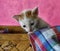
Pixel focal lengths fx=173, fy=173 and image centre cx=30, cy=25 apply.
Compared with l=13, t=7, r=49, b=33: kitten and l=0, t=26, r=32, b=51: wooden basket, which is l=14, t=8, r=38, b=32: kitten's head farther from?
l=0, t=26, r=32, b=51: wooden basket

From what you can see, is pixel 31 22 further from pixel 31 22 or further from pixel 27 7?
pixel 27 7

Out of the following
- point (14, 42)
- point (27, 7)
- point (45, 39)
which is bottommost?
point (14, 42)

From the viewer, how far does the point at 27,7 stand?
1.57 m

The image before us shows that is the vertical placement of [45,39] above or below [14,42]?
above

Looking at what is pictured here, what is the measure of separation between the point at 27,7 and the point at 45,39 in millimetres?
724

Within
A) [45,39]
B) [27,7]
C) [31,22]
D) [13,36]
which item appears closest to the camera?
[45,39]

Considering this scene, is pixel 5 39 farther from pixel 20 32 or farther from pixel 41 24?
pixel 41 24

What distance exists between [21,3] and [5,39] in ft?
1.26

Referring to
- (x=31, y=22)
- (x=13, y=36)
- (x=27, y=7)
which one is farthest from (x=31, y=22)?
(x=27, y=7)

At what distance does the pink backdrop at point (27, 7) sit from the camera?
5.09 ft

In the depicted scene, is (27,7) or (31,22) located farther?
(27,7)

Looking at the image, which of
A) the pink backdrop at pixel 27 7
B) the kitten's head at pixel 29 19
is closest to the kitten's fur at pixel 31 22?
the kitten's head at pixel 29 19

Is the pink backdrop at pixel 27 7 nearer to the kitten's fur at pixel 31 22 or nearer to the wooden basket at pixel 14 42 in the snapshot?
the wooden basket at pixel 14 42

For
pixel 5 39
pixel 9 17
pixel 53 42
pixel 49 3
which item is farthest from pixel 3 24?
pixel 53 42
